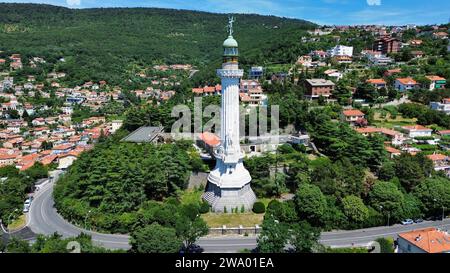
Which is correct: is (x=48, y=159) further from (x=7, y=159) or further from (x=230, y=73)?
(x=230, y=73)

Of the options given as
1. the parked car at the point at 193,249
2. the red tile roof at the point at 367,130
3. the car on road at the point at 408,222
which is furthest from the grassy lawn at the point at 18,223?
the red tile roof at the point at 367,130

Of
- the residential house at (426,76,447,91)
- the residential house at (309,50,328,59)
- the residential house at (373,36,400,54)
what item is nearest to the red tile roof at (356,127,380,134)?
the residential house at (426,76,447,91)

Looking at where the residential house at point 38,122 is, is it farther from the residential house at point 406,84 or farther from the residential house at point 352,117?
the residential house at point 406,84

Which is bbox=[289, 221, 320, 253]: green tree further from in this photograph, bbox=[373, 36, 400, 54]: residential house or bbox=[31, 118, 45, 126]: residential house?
bbox=[373, 36, 400, 54]: residential house

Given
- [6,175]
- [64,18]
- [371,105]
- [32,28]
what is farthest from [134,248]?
[64,18]

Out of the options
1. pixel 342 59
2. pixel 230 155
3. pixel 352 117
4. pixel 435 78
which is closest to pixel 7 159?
pixel 230 155

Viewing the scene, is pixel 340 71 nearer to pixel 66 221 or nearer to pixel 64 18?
pixel 66 221
